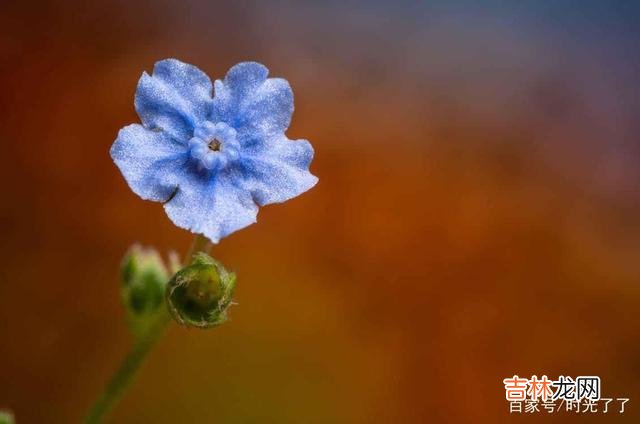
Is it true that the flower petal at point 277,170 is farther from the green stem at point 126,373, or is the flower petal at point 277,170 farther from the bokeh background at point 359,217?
the bokeh background at point 359,217

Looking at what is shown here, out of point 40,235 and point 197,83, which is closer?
point 197,83

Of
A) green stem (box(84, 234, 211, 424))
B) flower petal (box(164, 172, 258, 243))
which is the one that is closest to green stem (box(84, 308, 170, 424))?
green stem (box(84, 234, 211, 424))

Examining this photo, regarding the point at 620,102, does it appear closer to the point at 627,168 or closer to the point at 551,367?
the point at 627,168

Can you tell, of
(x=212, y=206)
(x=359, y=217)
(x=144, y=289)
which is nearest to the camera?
(x=212, y=206)

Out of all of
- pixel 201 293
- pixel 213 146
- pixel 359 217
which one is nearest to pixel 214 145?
pixel 213 146

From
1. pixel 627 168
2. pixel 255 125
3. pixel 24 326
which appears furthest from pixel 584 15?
pixel 24 326

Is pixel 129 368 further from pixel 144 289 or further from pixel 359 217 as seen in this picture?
pixel 359 217
